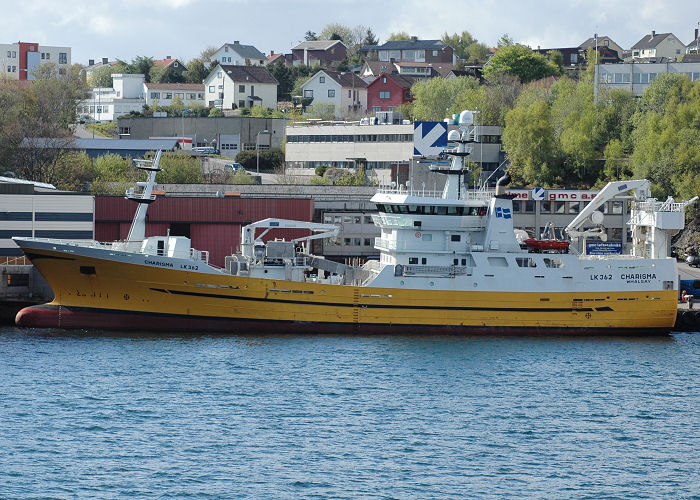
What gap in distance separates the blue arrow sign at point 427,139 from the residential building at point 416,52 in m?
66.3

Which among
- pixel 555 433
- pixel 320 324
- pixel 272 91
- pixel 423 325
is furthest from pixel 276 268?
pixel 272 91

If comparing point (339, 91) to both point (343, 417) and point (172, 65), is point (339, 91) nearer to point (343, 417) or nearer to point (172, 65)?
point (172, 65)

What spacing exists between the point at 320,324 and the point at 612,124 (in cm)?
4765

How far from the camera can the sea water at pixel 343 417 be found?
31.1 meters

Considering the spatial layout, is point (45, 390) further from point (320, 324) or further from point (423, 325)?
point (423, 325)

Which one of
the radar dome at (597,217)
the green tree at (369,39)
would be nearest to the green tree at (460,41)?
the green tree at (369,39)

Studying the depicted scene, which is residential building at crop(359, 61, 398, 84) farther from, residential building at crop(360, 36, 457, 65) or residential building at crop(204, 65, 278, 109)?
residential building at crop(204, 65, 278, 109)

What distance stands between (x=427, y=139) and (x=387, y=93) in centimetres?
3447

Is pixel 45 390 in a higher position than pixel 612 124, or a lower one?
lower

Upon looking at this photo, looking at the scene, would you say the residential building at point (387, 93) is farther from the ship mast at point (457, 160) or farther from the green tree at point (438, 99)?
the ship mast at point (457, 160)

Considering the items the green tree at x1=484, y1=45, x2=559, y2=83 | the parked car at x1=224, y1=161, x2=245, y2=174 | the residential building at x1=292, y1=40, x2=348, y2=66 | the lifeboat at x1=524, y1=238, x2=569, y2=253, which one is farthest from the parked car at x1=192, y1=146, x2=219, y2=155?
the residential building at x1=292, y1=40, x2=348, y2=66

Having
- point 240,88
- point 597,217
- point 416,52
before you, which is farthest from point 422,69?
point 597,217

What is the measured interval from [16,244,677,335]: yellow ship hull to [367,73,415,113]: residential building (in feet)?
223

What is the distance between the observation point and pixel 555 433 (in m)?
35.7
